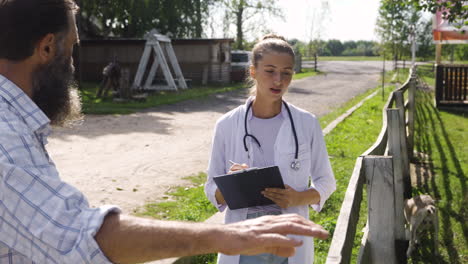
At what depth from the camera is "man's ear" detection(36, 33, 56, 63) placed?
1.52m

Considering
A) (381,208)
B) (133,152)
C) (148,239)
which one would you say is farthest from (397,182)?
(133,152)

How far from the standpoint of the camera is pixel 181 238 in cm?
120

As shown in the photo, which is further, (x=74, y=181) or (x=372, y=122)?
(x=372, y=122)

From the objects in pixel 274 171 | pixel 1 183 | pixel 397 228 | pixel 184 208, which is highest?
pixel 1 183

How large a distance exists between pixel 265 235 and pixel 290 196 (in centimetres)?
127

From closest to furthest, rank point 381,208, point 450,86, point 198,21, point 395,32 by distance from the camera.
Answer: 1. point 381,208
2. point 450,86
3. point 198,21
4. point 395,32

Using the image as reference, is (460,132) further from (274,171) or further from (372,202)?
(274,171)

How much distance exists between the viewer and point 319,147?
109 inches

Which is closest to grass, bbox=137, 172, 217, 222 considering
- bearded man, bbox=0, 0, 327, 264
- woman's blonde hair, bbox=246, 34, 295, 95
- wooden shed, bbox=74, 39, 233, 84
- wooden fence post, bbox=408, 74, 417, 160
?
woman's blonde hair, bbox=246, 34, 295, 95

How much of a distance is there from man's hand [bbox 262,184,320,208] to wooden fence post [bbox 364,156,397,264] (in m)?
0.52

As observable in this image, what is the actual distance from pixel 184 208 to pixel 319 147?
3451 millimetres

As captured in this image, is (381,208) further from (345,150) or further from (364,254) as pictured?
(345,150)

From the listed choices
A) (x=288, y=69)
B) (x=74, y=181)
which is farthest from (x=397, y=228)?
(x=74, y=181)

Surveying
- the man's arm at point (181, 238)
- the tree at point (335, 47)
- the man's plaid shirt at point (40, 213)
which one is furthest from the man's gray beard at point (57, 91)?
the tree at point (335, 47)
